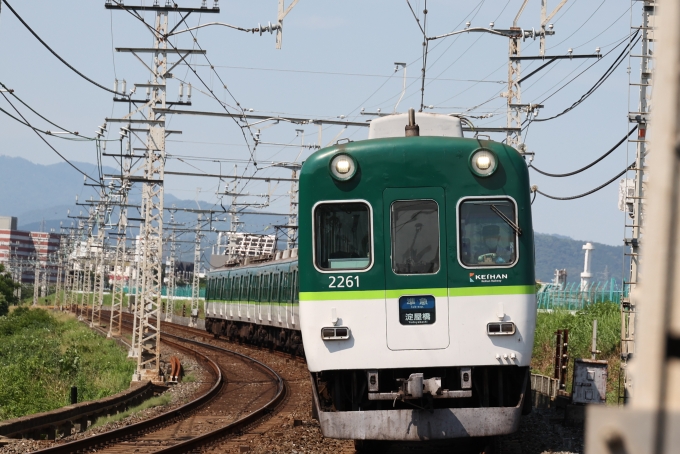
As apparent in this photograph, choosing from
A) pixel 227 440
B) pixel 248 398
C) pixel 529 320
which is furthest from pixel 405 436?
pixel 248 398

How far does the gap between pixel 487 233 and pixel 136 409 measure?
9.06 metres

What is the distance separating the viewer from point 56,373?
75.5 ft

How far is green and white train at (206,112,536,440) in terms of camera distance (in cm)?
760

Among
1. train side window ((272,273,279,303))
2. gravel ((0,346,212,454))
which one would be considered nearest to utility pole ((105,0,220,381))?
gravel ((0,346,212,454))

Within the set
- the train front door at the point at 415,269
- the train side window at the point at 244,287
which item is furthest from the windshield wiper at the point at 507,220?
the train side window at the point at 244,287

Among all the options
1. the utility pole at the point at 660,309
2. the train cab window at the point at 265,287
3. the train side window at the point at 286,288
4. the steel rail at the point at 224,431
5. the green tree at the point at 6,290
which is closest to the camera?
the utility pole at the point at 660,309

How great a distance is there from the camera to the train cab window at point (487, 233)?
7.80m

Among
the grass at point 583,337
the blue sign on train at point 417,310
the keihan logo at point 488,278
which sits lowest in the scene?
the grass at point 583,337

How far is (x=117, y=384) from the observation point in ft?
70.4

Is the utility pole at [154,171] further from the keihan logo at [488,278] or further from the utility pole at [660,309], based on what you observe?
the utility pole at [660,309]

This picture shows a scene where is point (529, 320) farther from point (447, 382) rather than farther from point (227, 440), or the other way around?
point (227, 440)

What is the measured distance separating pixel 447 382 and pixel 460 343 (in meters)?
0.41

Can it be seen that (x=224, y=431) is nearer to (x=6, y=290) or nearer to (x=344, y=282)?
(x=344, y=282)

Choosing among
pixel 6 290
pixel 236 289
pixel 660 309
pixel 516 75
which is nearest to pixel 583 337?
pixel 516 75
